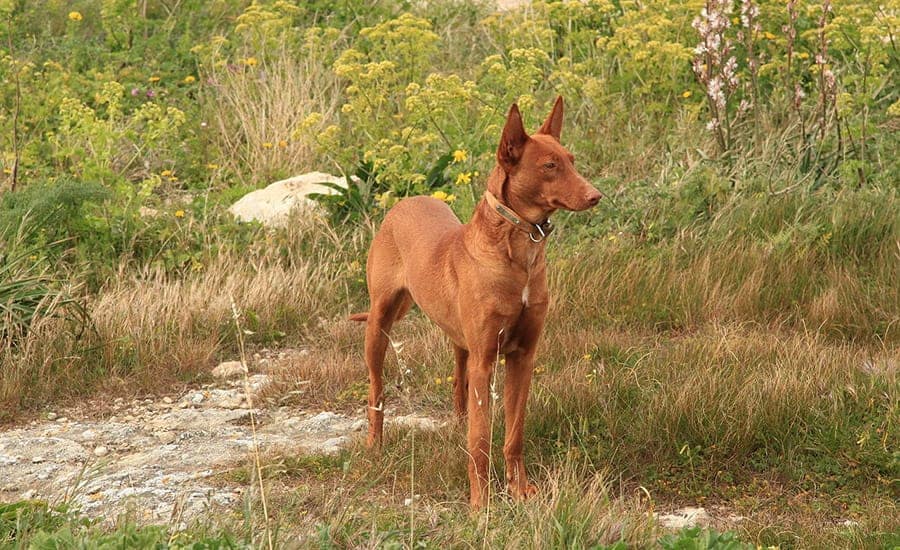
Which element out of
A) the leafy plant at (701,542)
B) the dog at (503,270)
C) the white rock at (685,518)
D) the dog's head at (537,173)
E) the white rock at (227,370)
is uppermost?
the dog's head at (537,173)

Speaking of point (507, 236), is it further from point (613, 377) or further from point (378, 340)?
point (613, 377)

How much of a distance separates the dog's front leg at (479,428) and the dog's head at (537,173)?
0.64m

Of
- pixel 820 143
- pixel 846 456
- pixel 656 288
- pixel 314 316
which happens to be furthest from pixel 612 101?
pixel 846 456

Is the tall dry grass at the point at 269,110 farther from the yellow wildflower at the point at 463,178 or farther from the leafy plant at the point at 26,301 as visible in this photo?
the leafy plant at the point at 26,301

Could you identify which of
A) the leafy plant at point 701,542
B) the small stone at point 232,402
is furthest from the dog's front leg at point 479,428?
the small stone at point 232,402

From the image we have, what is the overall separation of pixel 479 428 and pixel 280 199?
12.6 ft

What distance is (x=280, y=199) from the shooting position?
27.1 ft

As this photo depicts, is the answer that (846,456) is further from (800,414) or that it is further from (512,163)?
(512,163)

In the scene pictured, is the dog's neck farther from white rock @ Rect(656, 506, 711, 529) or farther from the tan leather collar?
white rock @ Rect(656, 506, 711, 529)

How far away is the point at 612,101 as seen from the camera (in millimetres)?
9102

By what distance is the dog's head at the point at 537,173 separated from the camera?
4375mm

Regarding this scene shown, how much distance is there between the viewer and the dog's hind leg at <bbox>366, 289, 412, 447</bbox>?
5430 mm

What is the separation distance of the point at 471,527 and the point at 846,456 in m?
1.90

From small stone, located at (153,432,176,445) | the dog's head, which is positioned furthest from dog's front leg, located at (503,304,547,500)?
small stone, located at (153,432,176,445)
